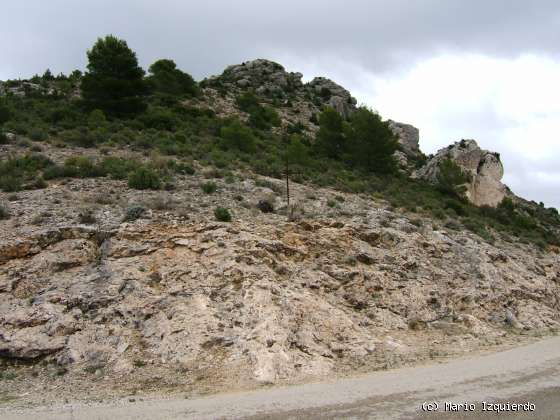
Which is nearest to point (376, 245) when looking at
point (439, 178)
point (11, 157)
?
point (11, 157)

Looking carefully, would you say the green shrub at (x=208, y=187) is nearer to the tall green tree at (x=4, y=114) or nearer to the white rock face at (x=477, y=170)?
the tall green tree at (x=4, y=114)

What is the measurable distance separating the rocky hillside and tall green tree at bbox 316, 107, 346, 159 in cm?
1325

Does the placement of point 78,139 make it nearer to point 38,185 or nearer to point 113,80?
point 38,185

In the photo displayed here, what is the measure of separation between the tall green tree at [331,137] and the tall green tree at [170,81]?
14.7m

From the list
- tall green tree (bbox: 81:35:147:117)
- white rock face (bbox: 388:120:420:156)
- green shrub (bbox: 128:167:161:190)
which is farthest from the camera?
white rock face (bbox: 388:120:420:156)

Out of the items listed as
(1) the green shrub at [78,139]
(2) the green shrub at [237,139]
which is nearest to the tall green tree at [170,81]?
(2) the green shrub at [237,139]

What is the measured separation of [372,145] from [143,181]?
66.5 feet

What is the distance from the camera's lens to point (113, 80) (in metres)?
32.9

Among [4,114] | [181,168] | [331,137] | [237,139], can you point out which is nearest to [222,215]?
[181,168]

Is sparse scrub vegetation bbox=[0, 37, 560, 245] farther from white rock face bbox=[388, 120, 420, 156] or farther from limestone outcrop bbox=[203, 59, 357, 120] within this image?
white rock face bbox=[388, 120, 420, 156]

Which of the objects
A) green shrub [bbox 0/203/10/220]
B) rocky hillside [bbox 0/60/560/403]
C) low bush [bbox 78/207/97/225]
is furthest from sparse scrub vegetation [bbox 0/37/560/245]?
low bush [bbox 78/207/97/225]

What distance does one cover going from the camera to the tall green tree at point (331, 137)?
36594 mm

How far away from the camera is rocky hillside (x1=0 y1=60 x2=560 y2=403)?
1041 cm

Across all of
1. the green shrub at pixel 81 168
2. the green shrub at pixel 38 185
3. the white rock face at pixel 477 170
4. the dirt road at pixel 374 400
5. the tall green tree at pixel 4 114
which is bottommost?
the dirt road at pixel 374 400
